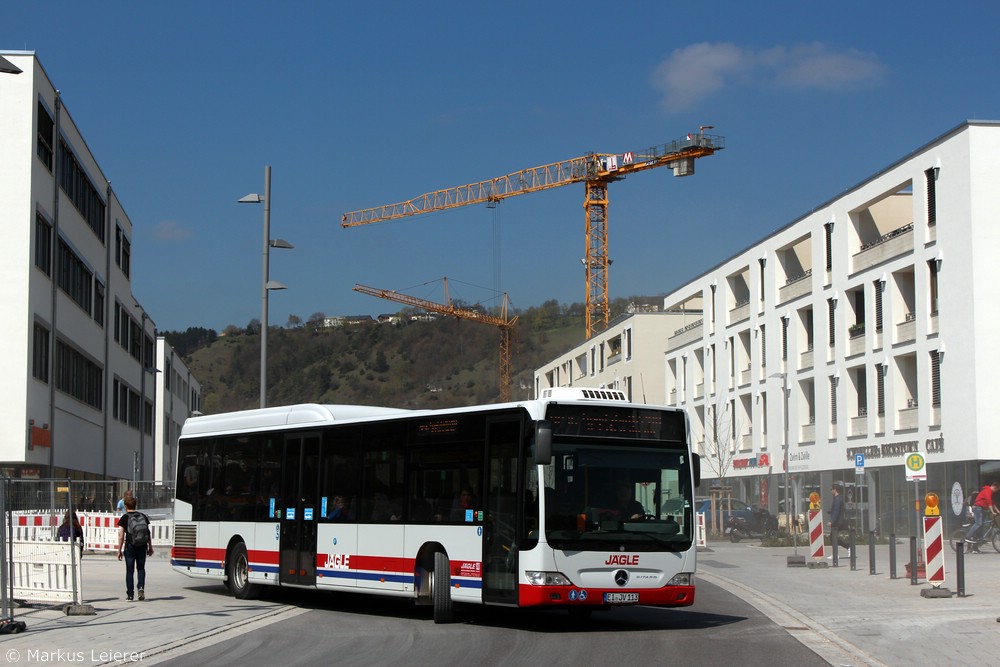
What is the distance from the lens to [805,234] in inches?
2229

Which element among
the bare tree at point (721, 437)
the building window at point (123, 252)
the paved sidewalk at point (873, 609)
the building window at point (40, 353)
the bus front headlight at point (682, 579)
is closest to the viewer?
the paved sidewalk at point (873, 609)

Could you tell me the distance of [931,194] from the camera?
44406mm

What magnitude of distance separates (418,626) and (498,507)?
7.12 feet

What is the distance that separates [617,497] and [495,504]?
1551 millimetres

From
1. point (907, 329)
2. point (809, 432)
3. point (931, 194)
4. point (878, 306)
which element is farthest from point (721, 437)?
point (931, 194)

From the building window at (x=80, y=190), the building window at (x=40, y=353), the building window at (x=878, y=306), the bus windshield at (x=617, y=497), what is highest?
the building window at (x=80, y=190)

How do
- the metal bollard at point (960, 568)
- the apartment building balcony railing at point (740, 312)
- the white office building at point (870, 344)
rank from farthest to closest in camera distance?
the apartment building balcony railing at point (740, 312) → the white office building at point (870, 344) → the metal bollard at point (960, 568)

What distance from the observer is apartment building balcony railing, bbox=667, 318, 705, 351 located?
73.1m

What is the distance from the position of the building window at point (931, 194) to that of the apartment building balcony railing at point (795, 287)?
11995 millimetres

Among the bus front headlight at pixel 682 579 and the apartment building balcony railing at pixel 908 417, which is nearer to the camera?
the bus front headlight at pixel 682 579

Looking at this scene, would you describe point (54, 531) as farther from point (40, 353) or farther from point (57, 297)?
point (57, 297)

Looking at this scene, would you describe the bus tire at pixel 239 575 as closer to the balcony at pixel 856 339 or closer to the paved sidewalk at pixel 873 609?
the paved sidewalk at pixel 873 609

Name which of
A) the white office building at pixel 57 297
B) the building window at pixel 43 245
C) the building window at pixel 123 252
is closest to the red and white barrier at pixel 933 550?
the white office building at pixel 57 297

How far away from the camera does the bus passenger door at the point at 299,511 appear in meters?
19.2
